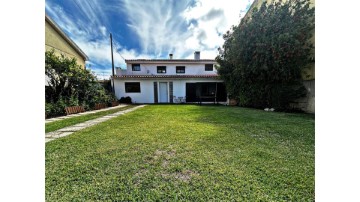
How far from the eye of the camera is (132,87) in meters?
13.0

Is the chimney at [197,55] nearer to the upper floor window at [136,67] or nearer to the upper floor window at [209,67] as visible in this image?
the upper floor window at [209,67]

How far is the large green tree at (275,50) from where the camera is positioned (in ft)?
19.9

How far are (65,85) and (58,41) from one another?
6190 millimetres

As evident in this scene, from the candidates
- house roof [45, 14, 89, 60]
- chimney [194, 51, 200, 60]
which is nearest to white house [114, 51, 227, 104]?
house roof [45, 14, 89, 60]

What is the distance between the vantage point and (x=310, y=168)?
5.54ft

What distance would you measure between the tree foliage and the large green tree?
9.09m

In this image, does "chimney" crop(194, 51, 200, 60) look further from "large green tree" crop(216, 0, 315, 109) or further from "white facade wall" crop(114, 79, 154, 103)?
"large green tree" crop(216, 0, 315, 109)

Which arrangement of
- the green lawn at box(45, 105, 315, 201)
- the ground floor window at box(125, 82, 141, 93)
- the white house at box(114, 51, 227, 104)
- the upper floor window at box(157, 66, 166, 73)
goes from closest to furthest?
the green lawn at box(45, 105, 315, 201)
the white house at box(114, 51, 227, 104)
the ground floor window at box(125, 82, 141, 93)
the upper floor window at box(157, 66, 166, 73)

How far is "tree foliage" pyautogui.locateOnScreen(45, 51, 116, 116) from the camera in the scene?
246 inches

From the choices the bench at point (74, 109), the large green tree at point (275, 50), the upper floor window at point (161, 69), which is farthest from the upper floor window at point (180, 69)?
the bench at point (74, 109)
